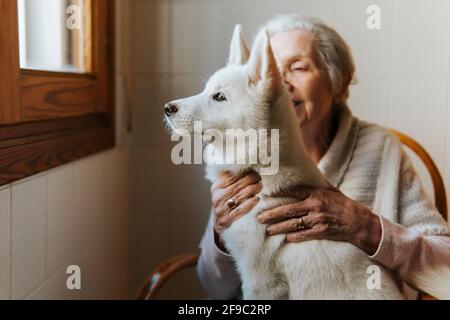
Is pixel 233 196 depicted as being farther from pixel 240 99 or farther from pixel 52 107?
pixel 52 107

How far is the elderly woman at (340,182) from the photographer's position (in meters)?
0.77

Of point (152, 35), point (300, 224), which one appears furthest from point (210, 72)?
point (300, 224)

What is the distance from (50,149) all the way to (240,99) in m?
0.35

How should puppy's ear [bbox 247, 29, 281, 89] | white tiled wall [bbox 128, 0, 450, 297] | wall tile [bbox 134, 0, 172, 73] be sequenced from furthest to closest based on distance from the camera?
wall tile [bbox 134, 0, 172, 73]
white tiled wall [bbox 128, 0, 450, 297]
puppy's ear [bbox 247, 29, 281, 89]

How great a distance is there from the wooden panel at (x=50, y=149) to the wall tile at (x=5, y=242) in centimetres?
3

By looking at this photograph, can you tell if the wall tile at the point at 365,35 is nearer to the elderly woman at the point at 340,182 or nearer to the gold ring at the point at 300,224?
the elderly woman at the point at 340,182

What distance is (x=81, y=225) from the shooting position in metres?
0.97

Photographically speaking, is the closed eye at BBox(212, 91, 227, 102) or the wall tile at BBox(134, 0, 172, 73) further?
the wall tile at BBox(134, 0, 172, 73)

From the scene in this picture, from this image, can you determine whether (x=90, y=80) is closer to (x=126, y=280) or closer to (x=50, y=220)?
(x=50, y=220)

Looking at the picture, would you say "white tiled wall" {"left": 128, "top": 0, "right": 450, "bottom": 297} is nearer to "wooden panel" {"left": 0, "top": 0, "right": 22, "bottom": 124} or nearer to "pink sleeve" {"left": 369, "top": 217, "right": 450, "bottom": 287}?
"pink sleeve" {"left": 369, "top": 217, "right": 450, "bottom": 287}


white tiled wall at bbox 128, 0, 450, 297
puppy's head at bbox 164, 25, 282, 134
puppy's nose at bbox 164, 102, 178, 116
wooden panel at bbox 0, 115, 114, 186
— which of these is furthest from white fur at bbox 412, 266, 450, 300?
wooden panel at bbox 0, 115, 114, 186

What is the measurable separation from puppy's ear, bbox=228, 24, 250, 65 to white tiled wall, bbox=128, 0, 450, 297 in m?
0.02

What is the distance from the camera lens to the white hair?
0.77 metres

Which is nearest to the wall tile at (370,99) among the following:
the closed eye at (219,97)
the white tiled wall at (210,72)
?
the white tiled wall at (210,72)
